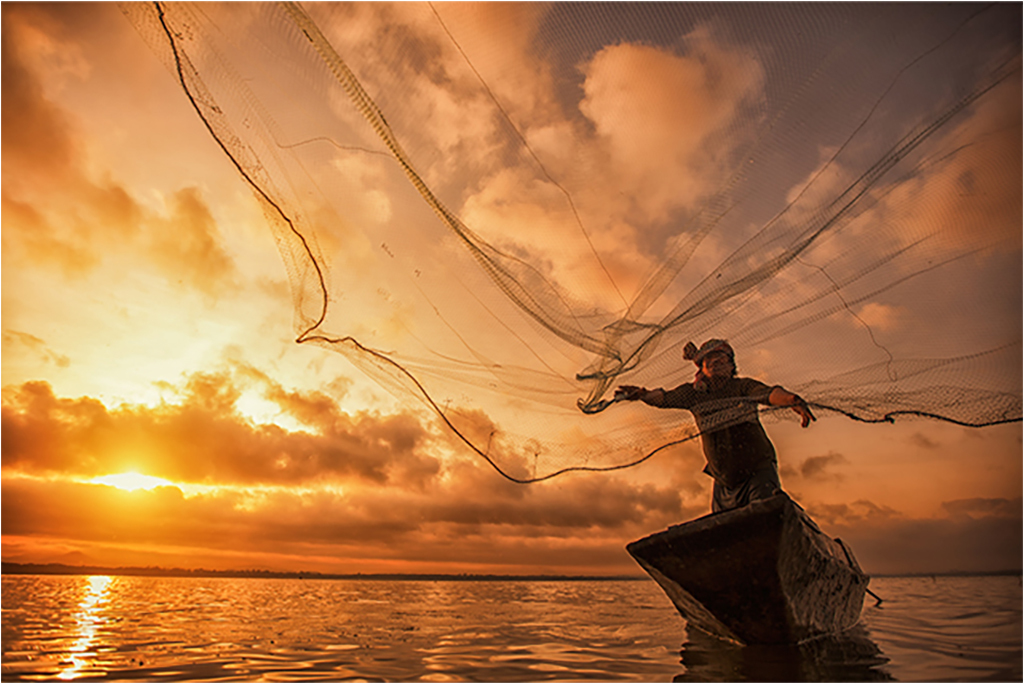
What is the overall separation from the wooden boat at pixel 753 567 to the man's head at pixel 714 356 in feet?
5.89

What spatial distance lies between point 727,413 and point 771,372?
2.71ft

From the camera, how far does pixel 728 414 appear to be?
23.2 ft

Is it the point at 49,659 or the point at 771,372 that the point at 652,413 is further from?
the point at 49,659

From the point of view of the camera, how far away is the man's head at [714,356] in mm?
7453

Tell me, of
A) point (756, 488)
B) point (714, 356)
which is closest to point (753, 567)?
point (756, 488)

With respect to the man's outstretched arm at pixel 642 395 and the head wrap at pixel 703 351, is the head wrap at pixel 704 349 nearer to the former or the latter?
the head wrap at pixel 703 351

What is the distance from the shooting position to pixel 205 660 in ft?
21.5

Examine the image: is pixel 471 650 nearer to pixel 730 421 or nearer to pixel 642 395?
pixel 642 395

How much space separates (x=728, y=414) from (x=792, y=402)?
0.70 m

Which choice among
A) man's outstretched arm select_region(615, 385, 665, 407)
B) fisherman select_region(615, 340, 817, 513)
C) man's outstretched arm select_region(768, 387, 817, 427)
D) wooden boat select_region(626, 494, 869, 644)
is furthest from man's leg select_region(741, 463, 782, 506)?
man's outstretched arm select_region(615, 385, 665, 407)

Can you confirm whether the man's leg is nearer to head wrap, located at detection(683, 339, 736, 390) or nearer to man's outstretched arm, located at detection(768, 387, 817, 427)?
man's outstretched arm, located at detection(768, 387, 817, 427)

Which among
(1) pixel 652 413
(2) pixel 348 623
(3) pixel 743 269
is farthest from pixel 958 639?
(2) pixel 348 623

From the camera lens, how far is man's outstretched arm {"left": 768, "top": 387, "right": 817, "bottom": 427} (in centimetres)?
680

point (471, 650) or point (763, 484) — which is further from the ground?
point (763, 484)
